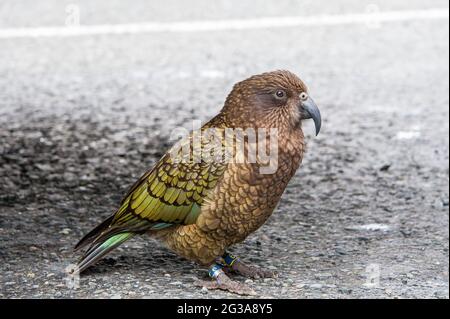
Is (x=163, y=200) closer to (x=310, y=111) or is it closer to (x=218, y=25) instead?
(x=310, y=111)

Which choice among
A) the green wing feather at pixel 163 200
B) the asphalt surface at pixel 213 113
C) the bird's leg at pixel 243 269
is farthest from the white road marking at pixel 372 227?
the green wing feather at pixel 163 200

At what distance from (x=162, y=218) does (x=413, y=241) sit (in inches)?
79.3

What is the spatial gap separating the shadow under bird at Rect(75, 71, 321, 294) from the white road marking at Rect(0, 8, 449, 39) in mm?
6806

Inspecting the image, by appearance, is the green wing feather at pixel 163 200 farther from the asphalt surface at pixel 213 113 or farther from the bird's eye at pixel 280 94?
the bird's eye at pixel 280 94

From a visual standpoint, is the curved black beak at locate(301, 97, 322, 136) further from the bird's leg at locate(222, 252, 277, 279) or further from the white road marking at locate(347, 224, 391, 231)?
the white road marking at locate(347, 224, 391, 231)

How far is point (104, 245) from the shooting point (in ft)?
A: 15.3

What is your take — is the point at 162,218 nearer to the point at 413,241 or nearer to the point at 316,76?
the point at 413,241

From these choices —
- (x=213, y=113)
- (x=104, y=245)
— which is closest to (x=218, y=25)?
(x=213, y=113)

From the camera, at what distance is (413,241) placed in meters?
5.86

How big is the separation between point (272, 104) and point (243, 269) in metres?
0.97

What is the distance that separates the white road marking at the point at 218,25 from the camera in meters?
11.2

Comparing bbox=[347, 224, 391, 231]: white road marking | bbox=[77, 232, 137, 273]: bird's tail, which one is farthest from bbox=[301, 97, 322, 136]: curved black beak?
bbox=[347, 224, 391, 231]: white road marking

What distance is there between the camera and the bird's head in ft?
14.6

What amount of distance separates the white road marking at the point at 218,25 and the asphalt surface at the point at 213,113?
0.55 feet
